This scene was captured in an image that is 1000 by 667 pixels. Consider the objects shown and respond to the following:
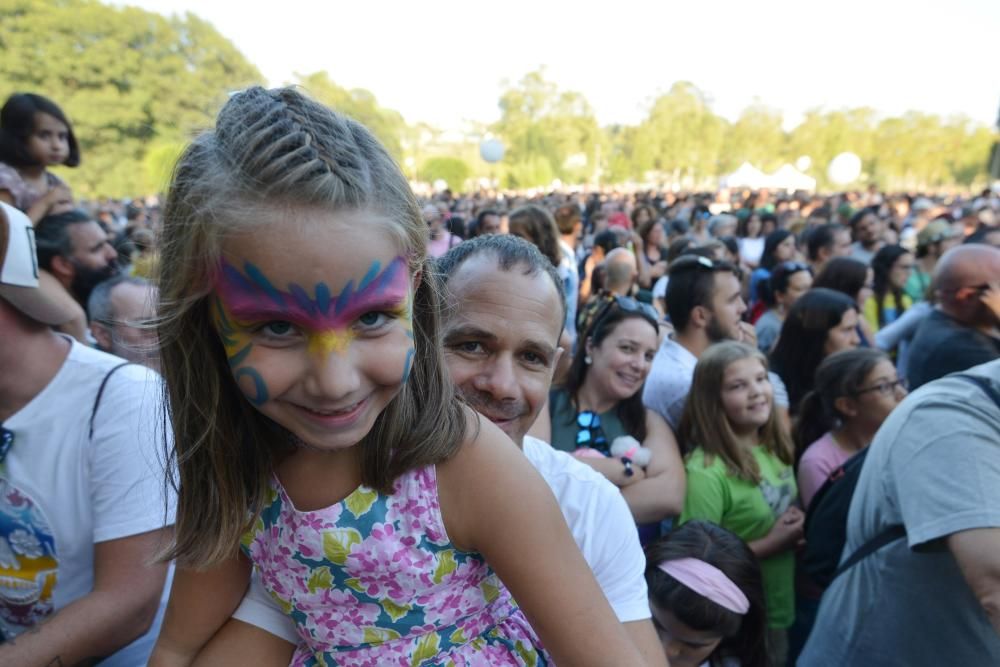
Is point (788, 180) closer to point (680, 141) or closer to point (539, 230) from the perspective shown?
point (680, 141)

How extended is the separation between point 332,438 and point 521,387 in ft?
2.18

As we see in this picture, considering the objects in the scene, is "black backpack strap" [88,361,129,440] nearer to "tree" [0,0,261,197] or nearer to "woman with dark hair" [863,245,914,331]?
"woman with dark hair" [863,245,914,331]

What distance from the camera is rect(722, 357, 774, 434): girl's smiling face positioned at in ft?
9.79

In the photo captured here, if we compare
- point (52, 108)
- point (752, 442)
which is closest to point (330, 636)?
point (752, 442)

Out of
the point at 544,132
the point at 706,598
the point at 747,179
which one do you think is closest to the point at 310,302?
the point at 706,598

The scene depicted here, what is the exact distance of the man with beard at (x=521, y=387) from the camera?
133 centimetres

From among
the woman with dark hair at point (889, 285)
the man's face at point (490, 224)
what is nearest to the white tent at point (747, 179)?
the man's face at point (490, 224)

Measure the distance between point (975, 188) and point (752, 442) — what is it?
62.6 metres

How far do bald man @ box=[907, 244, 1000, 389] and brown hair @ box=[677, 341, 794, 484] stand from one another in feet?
3.15

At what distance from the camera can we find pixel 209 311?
984 millimetres

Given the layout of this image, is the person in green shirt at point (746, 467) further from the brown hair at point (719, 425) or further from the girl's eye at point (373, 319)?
the girl's eye at point (373, 319)

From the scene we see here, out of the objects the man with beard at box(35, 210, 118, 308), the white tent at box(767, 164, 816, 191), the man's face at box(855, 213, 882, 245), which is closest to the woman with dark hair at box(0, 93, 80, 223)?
the man with beard at box(35, 210, 118, 308)

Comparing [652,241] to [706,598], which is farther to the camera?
[652,241]

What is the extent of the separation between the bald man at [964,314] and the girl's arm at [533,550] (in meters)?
3.05
